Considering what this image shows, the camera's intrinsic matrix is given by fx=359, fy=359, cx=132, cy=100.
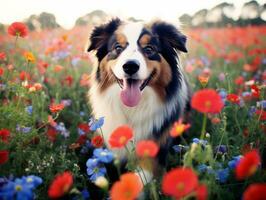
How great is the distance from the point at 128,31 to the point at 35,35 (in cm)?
384

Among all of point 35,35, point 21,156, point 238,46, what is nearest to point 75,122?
point 21,156

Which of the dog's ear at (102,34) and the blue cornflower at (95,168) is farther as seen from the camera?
the dog's ear at (102,34)

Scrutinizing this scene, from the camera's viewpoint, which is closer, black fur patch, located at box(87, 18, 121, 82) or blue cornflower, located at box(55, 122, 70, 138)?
blue cornflower, located at box(55, 122, 70, 138)

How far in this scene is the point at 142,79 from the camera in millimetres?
2977

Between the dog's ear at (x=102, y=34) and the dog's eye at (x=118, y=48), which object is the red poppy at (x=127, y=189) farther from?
the dog's ear at (x=102, y=34)

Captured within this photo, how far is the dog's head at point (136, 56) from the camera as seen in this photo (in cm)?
293

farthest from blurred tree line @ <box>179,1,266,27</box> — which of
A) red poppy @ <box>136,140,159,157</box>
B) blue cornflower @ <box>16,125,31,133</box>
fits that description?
red poppy @ <box>136,140,159,157</box>

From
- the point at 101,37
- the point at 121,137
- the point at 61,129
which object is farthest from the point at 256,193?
the point at 101,37

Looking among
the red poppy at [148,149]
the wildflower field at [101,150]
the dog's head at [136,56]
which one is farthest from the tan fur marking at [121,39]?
the red poppy at [148,149]

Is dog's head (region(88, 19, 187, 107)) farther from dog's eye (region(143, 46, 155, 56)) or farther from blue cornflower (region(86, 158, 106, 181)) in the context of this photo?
blue cornflower (region(86, 158, 106, 181))

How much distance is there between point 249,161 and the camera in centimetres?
129

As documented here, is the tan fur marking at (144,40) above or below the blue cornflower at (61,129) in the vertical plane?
above

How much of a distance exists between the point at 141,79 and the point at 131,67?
19 centimetres

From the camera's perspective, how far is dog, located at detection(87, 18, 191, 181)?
304 cm
